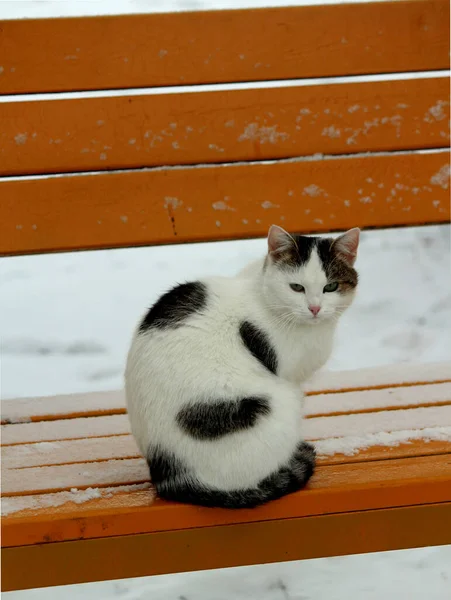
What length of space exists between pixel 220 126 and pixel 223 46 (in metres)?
0.19

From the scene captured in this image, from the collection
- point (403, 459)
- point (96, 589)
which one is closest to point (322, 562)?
point (96, 589)

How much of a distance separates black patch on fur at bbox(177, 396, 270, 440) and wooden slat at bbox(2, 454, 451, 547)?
121 millimetres

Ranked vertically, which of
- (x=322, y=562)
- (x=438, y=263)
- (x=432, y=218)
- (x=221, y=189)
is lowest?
(x=322, y=562)

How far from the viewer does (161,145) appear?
2002 mm

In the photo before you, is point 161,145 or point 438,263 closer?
point 161,145

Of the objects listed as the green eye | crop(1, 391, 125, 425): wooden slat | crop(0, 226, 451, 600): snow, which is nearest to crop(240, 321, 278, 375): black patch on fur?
the green eye

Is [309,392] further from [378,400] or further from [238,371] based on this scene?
[238,371]

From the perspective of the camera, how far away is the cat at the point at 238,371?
123 cm

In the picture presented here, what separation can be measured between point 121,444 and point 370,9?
1223 mm

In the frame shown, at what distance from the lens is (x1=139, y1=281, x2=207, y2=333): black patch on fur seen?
4.32 feet

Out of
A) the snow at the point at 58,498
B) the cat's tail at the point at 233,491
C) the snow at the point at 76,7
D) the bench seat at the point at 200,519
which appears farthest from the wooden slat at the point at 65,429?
the snow at the point at 76,7

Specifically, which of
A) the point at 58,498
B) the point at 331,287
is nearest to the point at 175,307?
the point at 331,287

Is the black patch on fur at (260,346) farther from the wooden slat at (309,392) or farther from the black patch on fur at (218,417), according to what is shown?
the wooden slat at (309,392)

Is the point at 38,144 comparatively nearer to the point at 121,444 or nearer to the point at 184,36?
the point at 184,36
